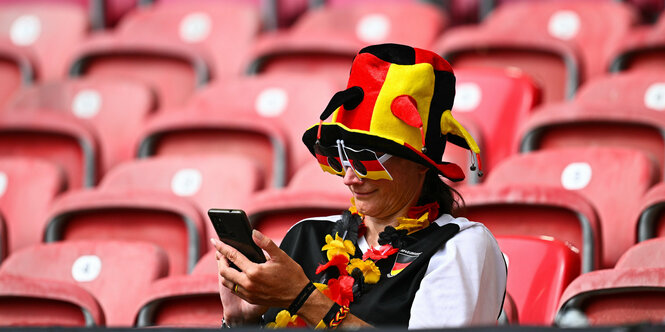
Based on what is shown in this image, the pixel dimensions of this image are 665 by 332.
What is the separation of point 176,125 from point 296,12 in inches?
36.4

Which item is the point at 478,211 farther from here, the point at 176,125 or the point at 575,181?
the point at 176,125

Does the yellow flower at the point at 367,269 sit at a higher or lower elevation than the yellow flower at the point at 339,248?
lower

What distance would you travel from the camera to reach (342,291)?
3.49 ft

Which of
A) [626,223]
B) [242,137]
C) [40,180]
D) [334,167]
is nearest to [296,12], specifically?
[242,137]

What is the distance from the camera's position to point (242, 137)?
2016 millimetres

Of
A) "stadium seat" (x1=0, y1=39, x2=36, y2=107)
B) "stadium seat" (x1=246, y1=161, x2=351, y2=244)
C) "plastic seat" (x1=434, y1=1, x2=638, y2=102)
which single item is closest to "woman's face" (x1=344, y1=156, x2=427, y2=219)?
"stadium seat" (x1=246, y1=161, x2=351, y2=244)

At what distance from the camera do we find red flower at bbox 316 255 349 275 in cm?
110

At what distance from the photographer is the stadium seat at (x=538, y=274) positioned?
50.3 inches

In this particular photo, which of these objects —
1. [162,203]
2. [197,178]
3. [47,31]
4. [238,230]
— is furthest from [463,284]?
[47,31]

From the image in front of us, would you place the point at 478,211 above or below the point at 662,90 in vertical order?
below

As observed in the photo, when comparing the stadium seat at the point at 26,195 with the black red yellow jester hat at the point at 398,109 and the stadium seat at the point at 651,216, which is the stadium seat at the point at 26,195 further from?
the stadium seat at the point at 651,216

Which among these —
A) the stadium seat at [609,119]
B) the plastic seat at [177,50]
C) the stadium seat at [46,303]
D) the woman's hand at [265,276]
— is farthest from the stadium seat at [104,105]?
the woman's hand at [265,276]

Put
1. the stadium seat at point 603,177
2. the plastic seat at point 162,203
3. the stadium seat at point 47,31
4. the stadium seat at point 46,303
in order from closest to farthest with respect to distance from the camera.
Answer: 1. the stadium seat at point 46,303
2. the stadium seat at point 603,177
3. the plastic seat at point 162,203
4. the stadium seat at point 47,31

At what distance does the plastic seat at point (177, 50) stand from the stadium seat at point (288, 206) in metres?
0.88
